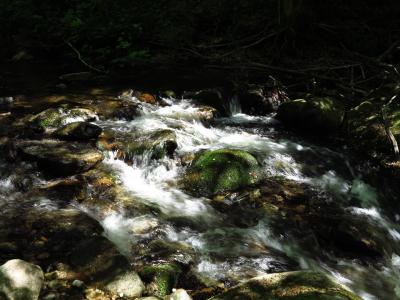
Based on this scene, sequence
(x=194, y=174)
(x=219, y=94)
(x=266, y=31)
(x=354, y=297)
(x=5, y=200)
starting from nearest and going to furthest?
(x=354, y=297), (x=5, y=200), (x=194, y=174), (x=219, y=94), (x=266, y=31)

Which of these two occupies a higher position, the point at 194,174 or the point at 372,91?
the point at 372,91

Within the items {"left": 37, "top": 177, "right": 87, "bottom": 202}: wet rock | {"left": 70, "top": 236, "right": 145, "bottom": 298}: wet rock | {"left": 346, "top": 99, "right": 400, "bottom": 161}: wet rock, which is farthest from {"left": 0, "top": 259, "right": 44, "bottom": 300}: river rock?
{"left": 346, "top": 99, "right": 400, "bottom": 161}: wet rock

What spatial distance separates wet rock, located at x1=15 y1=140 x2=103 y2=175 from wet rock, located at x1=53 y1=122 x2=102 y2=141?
6.6 inches

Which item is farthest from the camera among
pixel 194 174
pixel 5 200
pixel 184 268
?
pixel 194 174

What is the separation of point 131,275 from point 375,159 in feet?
16.3

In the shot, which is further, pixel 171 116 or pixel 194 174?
pixel 171 116

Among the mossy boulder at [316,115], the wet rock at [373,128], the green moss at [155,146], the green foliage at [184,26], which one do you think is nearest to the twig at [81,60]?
the green foliage at [184,26]

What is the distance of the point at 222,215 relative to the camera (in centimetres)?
566

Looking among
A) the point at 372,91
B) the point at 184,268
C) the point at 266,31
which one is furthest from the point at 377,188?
the point at 266,31

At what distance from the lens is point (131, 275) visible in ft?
13.3

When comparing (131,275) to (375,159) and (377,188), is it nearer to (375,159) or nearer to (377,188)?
(377,188)

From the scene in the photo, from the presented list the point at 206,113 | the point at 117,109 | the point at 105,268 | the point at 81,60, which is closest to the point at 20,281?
the point at 105,268

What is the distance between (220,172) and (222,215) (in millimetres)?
874

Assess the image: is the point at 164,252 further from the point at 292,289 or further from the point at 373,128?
the point at 373,128
